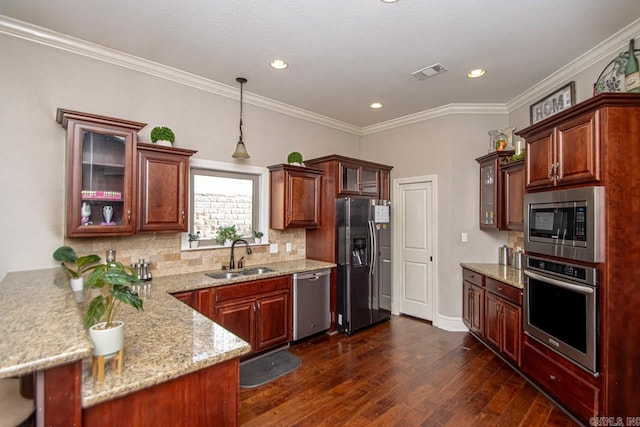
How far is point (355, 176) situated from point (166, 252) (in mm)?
2557

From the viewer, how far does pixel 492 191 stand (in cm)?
396

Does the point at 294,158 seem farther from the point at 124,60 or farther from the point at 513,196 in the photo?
the point at 513,196

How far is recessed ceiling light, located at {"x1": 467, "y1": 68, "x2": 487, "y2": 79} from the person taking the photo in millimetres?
3279

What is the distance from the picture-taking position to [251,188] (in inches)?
159

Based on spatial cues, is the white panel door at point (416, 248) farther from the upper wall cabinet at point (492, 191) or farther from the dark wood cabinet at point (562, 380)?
the dark wood cabinet at point (562, 380)

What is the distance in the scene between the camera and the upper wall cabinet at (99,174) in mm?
2471

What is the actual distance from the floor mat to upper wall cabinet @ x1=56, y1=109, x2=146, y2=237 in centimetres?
168

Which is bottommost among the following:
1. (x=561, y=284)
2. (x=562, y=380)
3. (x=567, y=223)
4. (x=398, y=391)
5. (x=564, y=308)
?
(x=398, y=391)

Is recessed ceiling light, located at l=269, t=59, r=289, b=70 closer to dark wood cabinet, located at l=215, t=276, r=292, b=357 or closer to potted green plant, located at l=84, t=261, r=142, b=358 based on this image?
dark wood cabinet, located at l=215, t=276, r=292, b=357

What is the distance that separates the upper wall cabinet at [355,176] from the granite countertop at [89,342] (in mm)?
2613

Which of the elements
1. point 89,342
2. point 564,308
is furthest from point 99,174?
point 564,308

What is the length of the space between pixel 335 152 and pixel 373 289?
7.27 feet

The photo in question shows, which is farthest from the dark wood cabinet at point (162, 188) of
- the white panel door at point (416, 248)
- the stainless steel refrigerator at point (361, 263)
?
the white panel door at point (416, 248)

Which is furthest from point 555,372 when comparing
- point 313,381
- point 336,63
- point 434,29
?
point 336,63
